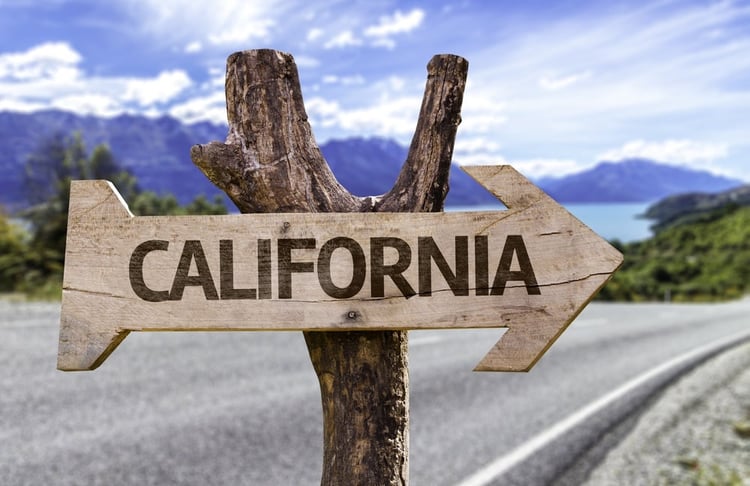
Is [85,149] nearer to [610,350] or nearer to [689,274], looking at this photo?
[610,350]

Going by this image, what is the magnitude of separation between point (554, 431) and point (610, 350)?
4800 millimetres

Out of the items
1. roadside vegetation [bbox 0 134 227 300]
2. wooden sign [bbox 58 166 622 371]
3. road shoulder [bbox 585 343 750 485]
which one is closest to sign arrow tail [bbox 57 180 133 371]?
wooden sign [bbox 58 166 622 371]

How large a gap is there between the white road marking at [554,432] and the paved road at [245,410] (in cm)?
3

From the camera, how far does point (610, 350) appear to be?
955 centimetres

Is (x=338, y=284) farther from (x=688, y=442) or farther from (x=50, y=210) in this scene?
(x=50, y=210)

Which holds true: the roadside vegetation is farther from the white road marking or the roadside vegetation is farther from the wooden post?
the wooden post

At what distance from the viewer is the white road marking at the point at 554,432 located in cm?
425

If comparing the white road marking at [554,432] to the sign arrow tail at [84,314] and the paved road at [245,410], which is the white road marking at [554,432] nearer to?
the paved road at [245,410]

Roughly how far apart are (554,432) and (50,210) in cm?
1275

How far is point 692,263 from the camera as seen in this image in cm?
4259

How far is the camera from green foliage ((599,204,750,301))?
26.2 m

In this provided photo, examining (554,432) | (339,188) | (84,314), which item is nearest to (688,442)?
(554,432)

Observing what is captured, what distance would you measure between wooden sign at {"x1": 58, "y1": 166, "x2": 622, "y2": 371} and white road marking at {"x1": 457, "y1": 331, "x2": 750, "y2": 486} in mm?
2903

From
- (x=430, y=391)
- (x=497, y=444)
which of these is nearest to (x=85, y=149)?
(x=430, y=391)
